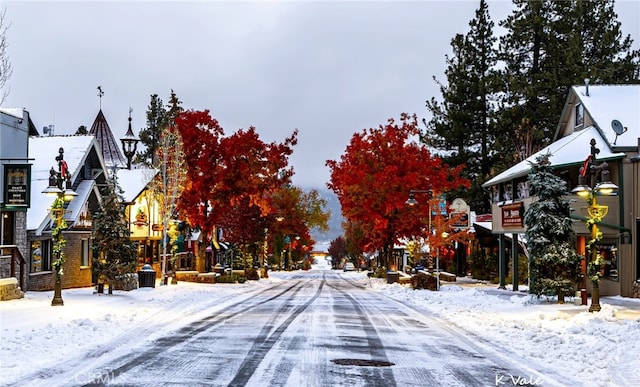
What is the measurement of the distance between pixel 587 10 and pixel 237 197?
3738 centimetres

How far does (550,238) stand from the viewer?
25.7 metres

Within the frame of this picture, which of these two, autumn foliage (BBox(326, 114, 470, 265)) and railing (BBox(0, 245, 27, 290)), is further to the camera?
autumn foliage (BBox(326, 114, 470, 265))

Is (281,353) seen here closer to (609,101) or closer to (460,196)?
(609,101)

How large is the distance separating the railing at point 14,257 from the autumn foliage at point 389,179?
72.1 feet

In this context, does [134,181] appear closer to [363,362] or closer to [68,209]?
[68,209]

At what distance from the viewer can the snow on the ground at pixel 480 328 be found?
41.2ft

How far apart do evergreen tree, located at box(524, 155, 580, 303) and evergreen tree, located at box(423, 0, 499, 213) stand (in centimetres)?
3145

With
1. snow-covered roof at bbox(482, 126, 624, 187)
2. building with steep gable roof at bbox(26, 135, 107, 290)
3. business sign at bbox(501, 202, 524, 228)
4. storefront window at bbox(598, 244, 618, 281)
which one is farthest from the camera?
business sign at bbox(501, 202, 524, 228)

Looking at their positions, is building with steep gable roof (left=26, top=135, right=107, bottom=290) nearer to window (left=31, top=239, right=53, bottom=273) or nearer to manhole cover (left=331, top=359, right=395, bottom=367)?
window (left=31, top=239, right=53, bottom=273)

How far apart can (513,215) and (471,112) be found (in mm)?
Result: 29266

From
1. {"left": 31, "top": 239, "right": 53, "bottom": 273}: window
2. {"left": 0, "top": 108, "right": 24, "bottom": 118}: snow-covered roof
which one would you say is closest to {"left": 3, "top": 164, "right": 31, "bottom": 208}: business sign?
{"left": 0, "top": 108, "right": 24, "bottom": 118}: snow-covered roof

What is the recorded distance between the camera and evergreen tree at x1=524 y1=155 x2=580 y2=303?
25.0 m

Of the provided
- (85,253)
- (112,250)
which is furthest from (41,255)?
(112,250)

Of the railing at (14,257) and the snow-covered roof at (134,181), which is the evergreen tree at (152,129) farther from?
the railing at (14,257)
